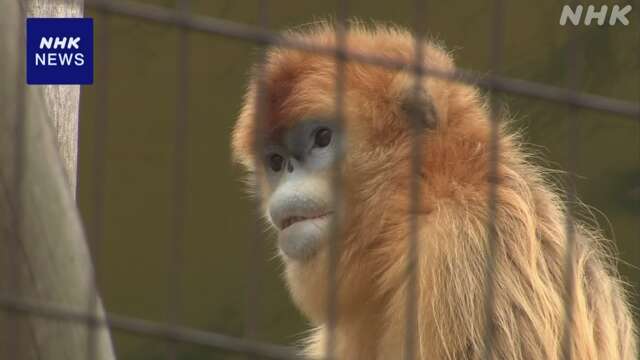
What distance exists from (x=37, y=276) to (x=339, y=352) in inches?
80.1

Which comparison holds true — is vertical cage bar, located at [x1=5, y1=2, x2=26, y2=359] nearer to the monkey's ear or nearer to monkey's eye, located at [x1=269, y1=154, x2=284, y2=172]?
the monkey's ear

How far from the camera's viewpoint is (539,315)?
5.96 meters

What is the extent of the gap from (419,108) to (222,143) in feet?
11.6

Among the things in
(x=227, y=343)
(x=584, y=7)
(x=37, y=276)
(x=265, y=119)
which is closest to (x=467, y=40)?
(x=584, y=7)

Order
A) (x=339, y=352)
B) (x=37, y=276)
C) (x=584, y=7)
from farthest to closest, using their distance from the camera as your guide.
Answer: (x=584, y=7), (x=339, y=352), (x=37, y=276)

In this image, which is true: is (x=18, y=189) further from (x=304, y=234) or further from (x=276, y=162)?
(x=276, y=162)

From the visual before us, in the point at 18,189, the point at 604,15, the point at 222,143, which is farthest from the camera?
the point at 222,143

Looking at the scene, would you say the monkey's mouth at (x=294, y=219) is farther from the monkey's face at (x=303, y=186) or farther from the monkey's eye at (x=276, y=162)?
the monkey's eye at (x=276, y=162)

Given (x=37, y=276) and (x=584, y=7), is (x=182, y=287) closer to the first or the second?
(x=584, y=7)

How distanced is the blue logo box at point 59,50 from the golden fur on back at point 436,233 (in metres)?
0.65

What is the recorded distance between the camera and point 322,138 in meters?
6.54

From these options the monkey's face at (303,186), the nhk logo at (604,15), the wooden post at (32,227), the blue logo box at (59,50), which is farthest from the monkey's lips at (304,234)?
the nhk logo at (604,15)

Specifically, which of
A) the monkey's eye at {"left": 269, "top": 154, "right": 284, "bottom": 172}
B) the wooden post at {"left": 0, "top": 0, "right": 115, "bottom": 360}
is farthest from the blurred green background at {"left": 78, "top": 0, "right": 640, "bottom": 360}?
the wooden post at {"left": 0, "top": 0, "right": 115, "bottom": 360}

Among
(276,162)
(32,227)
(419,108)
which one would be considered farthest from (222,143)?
(32,227)
